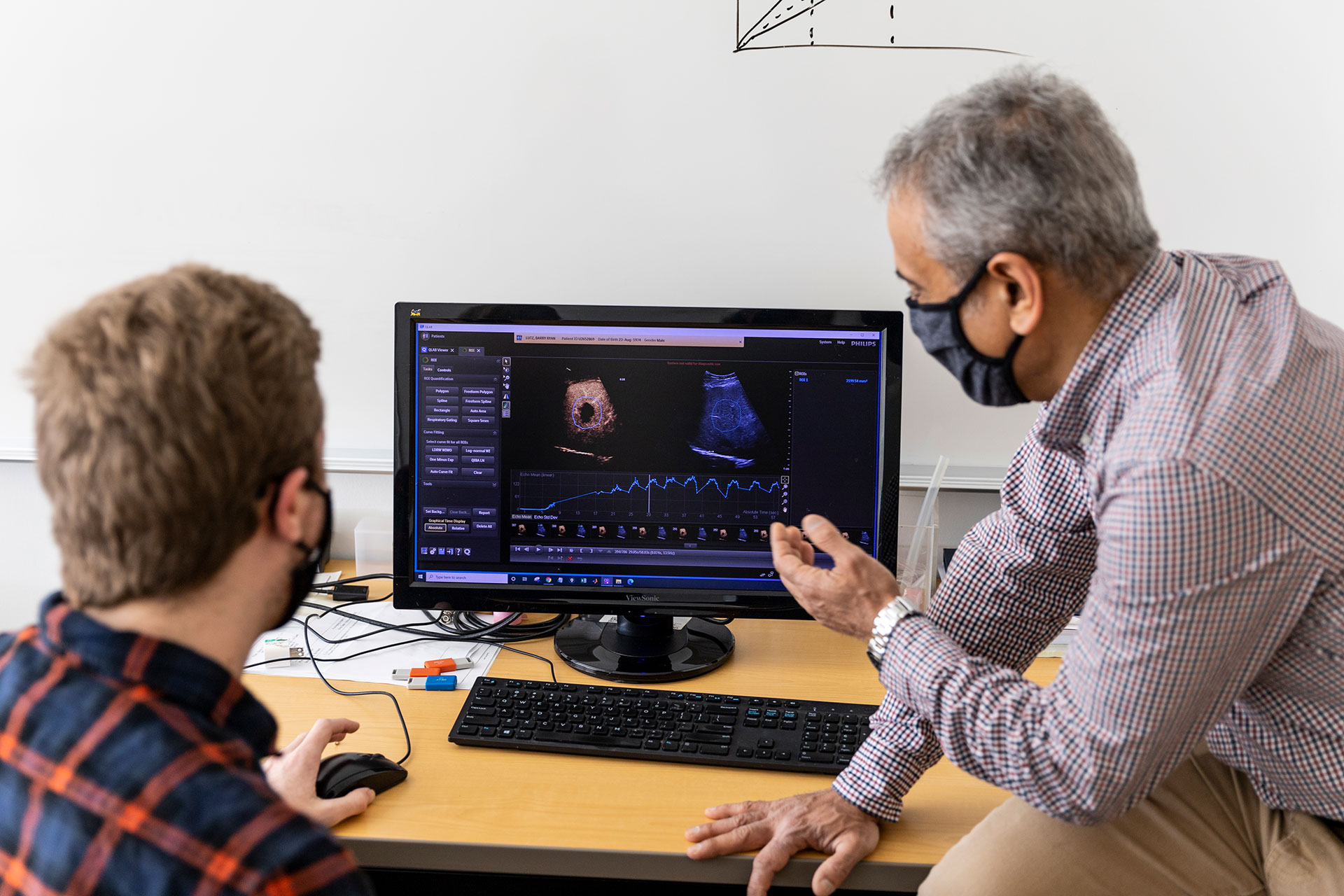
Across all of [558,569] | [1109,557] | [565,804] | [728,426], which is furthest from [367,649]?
[1109,557]

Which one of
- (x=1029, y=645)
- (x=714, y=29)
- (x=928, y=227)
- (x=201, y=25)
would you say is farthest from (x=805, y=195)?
(x=201, y=25)

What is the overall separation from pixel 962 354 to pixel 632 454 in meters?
0.56

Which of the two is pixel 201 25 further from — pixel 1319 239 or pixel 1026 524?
pixel 1319 239

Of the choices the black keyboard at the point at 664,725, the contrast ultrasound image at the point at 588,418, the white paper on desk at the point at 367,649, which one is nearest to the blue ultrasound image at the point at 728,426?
the contrast ultrasound image at the point at 588,418

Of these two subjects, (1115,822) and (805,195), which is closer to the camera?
(1115,822)

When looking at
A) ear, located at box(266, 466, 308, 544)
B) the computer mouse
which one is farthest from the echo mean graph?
ear, located at box(266, 466, 308, 544)

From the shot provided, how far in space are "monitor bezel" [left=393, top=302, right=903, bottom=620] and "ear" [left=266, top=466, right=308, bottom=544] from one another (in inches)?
27.0

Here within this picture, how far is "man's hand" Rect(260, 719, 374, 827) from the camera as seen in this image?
45.8 inches

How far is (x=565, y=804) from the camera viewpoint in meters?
1.22

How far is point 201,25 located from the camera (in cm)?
171

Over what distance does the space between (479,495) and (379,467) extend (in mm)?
387

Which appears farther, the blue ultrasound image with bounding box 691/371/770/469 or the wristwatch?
the blue ultrasound image with bounding box 691/371/770/469

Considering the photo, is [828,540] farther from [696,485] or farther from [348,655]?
[348,655]

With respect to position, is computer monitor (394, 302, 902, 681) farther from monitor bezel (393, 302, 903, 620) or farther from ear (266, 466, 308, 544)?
ear (266, 466, 308, 544)
